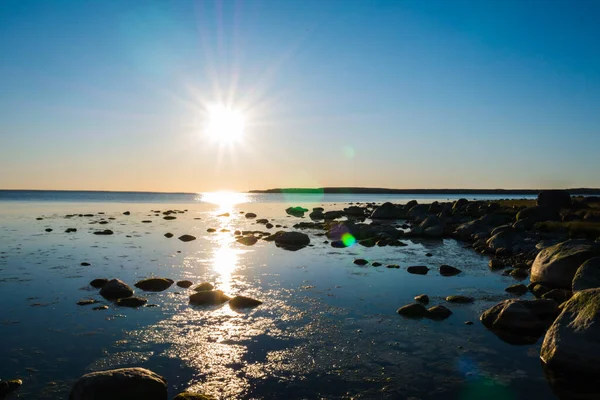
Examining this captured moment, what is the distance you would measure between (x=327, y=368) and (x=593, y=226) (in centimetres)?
2890

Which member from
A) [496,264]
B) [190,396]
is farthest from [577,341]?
[496,264]

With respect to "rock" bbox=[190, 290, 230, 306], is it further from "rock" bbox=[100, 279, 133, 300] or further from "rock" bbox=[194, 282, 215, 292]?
"rock" bbox=[100, 279, 133, 300]

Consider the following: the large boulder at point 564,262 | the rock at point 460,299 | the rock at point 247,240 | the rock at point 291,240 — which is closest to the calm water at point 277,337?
the rock at point 460,299

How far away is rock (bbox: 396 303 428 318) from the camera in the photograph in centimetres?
1342

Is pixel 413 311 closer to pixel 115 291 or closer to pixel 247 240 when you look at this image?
pixel 115 291

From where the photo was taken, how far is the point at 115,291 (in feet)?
51.3

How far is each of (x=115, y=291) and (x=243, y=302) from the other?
5152 mm

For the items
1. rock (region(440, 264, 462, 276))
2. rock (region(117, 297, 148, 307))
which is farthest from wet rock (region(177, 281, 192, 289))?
rock (region(440, 264, 462, 276))

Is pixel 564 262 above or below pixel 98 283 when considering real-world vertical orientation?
above

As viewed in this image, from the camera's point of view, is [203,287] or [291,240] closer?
[203,287]

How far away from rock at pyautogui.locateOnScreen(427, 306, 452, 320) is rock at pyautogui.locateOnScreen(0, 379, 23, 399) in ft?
36.7

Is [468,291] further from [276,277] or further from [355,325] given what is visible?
[276,277]

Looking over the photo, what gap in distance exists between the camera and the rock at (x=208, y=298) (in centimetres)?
1497

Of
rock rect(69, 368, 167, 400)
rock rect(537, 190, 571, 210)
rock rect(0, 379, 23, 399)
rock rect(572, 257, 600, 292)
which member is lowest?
rock rect(0, 379, 23, 399)
